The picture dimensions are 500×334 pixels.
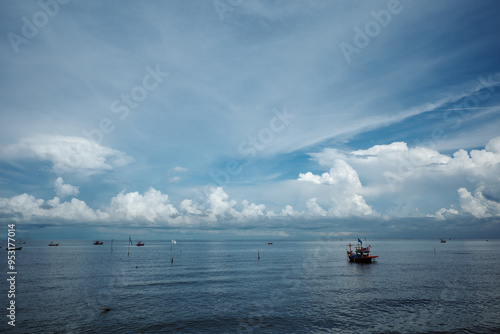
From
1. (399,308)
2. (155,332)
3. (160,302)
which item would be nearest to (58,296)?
(160,302)

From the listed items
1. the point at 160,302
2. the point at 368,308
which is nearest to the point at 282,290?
the point at 368,308

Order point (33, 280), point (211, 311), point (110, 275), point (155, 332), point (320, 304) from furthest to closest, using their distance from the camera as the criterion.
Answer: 1. point (110, 275)
2. point (33, 280)
3. point (320, 304)
4. point (211, 311)
5. point (155, 332)

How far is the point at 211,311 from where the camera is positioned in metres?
43.4

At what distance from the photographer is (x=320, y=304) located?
153 ft

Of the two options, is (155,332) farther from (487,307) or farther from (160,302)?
(487,307)

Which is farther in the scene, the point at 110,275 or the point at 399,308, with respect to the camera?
the point at 110,275

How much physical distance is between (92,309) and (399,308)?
45.3 metres

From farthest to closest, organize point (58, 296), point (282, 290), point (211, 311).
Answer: point (282, 290) < point (58, 296) < point (211, 311)

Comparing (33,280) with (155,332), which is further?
(33,280)

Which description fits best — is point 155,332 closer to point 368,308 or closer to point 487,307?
point 368,308

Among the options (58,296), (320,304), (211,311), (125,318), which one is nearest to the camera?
(125,318)

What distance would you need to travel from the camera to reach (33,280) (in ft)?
226

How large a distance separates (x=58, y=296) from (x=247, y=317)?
116 ft

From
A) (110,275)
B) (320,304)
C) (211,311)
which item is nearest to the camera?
(211,311)
